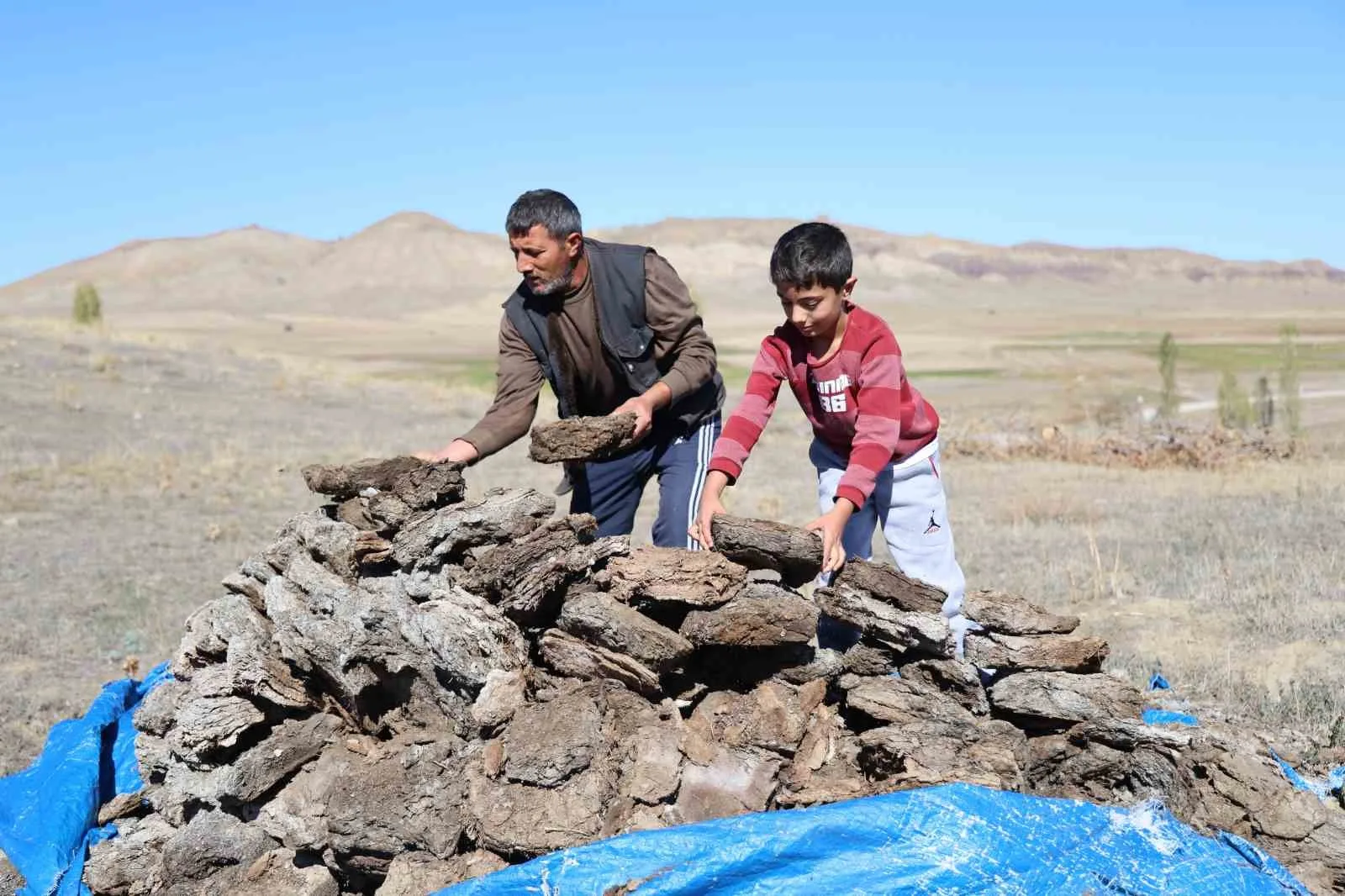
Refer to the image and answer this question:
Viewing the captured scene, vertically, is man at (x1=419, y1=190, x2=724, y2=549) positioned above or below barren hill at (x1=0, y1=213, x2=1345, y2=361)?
below

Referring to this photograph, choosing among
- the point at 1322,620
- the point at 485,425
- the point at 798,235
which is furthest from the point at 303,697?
the point at 1322,620

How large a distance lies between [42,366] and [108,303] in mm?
121035

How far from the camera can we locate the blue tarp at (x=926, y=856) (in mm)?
2992

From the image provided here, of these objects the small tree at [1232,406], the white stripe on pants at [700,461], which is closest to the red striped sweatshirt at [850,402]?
the white stripe on pants at [700,461]

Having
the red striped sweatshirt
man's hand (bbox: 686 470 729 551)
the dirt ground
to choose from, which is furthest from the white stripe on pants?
the dirt ground

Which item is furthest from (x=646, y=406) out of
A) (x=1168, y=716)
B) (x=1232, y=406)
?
(x=1232, y=406)

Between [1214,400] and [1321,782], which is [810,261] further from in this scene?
[1214,400]

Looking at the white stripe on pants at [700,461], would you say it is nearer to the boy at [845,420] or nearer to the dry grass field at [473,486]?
the boy at [845,420]

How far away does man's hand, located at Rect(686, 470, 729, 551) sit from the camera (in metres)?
3.96

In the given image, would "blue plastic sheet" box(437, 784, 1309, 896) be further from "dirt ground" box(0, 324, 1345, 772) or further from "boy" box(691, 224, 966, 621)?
"dirt ground" box(0, 324, 1345, 772)

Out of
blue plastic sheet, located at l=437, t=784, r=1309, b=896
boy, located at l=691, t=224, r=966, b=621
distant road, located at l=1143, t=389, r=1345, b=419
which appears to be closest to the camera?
blue plastic sheet, located at l=437, t=784, r=1309, b=896

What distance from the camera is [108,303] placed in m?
132

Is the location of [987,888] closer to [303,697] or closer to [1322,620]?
[303,697]

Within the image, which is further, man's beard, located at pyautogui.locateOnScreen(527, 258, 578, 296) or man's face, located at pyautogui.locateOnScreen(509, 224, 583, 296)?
man's beard, located at pyautogui.locateOnScreen(527, 258, 578, 296)
